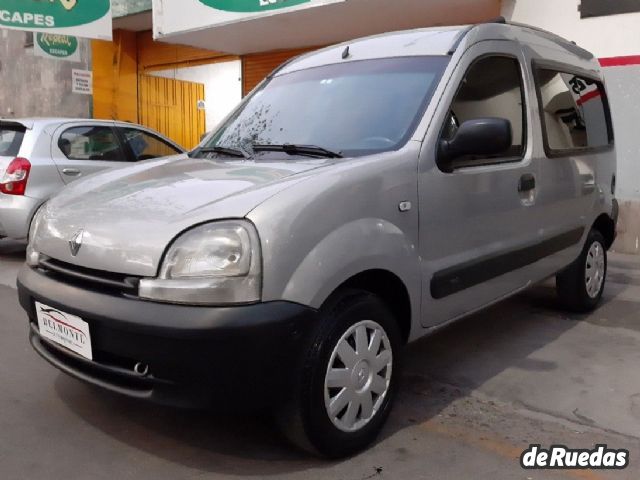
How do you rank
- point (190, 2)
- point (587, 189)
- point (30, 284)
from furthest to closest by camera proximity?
1. point (190, 2)
2. point (587, 189)
3. point (30, 284)

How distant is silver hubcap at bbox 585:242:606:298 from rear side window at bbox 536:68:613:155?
32.0 inches

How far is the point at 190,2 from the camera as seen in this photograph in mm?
10609

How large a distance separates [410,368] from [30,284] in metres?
2.15

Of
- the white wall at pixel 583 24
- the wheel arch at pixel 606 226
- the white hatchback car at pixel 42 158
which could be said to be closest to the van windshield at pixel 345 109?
the wheel arch at pixel 606 226

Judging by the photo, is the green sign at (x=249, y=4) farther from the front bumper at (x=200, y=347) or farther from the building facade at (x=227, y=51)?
the front bumper at (x=200, y=347)

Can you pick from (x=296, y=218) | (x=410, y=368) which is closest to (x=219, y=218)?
(x=296, y=218)

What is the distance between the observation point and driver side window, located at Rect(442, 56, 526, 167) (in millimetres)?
3270

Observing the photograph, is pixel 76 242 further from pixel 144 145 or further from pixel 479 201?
pixel 144 145

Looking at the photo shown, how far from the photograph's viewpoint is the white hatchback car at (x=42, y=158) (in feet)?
21.1

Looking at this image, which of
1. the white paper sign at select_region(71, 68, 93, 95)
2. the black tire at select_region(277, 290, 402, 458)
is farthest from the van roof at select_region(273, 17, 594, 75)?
the white paper sign at select_region(71, 68, 93, 95)

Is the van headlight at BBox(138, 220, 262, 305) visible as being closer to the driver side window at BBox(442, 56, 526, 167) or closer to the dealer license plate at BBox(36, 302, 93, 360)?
the dealer license plate at BBox(36, 302, 93, 360)

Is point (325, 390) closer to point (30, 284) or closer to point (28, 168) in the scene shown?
point (30, 284)

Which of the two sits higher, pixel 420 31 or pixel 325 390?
pixel 420 31

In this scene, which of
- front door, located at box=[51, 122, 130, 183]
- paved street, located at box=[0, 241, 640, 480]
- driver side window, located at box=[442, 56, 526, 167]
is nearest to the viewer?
paved street, located at box=[0, 241, 640, 480]
